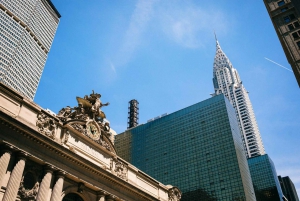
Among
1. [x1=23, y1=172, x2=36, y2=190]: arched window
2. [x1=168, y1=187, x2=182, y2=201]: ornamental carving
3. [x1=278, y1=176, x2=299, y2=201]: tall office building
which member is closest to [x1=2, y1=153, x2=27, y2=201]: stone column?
[x1=23, y1=172, x2=36, y2=190]: arched window

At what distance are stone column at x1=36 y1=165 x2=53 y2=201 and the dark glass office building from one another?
118 m

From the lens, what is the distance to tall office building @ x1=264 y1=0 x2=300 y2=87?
150 feet

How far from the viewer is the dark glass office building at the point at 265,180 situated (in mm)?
120562

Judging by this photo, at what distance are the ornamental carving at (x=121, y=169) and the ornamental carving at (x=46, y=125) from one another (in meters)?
9.94

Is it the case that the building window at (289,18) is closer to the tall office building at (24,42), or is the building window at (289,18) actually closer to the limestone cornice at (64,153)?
the limestone cornice at (64,153)

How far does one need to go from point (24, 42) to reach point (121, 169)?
364 feet

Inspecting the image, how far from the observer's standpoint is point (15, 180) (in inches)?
825

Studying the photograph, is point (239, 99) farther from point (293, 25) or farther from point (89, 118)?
point (89, 118)

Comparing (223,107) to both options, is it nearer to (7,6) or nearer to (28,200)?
(28,200)

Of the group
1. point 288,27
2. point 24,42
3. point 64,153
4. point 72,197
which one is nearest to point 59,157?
point 64,153

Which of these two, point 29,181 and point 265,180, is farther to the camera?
point 265,180

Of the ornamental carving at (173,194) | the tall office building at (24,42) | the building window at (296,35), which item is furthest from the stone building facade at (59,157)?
the tall office building at (24,42)

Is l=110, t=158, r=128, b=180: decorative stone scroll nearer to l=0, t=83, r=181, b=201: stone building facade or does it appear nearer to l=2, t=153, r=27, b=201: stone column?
l=0, t=83, r=181, b=201: stone building facade

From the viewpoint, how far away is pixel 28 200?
862 inches
